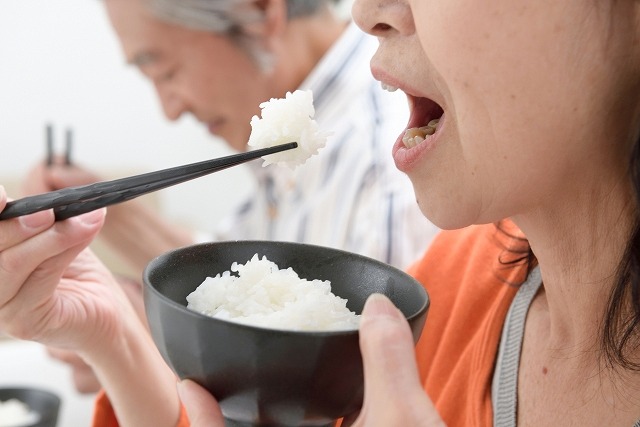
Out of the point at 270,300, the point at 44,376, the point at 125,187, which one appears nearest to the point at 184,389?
the point at 270,300

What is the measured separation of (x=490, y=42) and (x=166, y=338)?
49 cm

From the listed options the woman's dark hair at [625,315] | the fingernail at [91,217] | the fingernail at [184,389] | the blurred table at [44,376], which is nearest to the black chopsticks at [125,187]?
the fingernail at [91,217]

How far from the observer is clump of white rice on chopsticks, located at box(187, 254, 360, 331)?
30.9 inches

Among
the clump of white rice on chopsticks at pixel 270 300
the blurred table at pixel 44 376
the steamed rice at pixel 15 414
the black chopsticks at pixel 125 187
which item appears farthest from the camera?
the blurred table at pixel 44 376

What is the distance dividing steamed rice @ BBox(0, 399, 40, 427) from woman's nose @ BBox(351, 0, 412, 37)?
3.98 ft

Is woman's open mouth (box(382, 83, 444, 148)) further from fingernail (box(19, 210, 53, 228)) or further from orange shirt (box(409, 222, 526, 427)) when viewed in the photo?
fingernail (box(19, 210, 53, 228))

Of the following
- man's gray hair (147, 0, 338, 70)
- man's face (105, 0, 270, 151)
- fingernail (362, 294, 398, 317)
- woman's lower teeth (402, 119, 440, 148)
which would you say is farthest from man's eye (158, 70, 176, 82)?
fingernail (362, 294, 398, 317)

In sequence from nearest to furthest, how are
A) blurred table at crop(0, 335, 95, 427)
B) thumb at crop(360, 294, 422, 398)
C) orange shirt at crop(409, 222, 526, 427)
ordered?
thumb at crop(360, 294, 422, 398), orange shirt at crop(409, 222, 526, 427), blurred table at crop(0, 335, 95, 427)

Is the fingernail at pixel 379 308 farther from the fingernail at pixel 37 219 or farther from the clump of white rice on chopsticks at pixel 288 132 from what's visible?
the fingernail at pixel 37 219

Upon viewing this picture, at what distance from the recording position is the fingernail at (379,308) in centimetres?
69

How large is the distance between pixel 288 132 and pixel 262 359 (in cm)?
38

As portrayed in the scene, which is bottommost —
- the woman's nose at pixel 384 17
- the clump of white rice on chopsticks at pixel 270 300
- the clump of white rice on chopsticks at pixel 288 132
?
the clump of white rice on chopsticks at pixel 270 300

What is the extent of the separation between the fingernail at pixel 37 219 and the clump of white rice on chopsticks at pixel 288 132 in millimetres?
305

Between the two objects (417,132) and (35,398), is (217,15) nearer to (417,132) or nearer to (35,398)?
(35,398)
